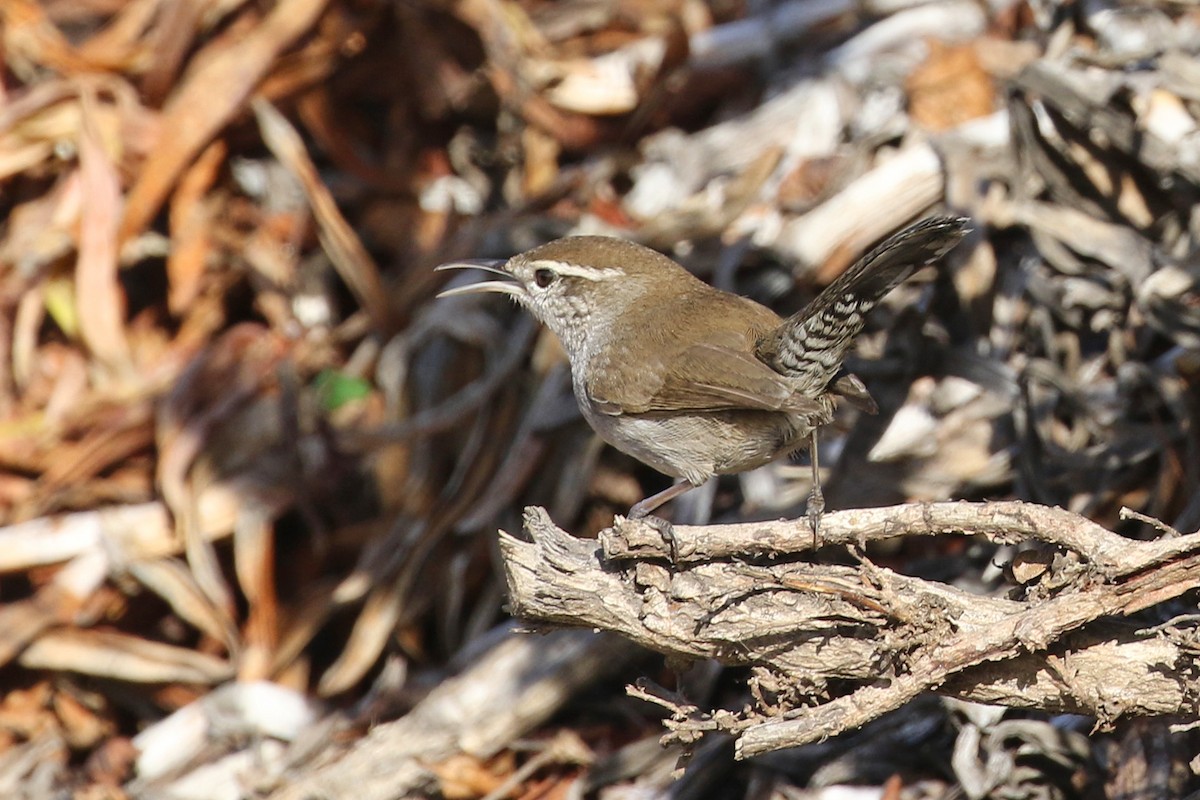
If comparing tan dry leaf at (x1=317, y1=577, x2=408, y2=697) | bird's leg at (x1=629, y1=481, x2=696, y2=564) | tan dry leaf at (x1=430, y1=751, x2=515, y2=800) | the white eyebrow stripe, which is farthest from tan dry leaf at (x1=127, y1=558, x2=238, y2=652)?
bird's leg at (x1=629, y1=481, x2=696, y2=564)

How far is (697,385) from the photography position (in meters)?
A: 3.52

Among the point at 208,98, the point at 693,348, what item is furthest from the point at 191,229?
the point at 693,348

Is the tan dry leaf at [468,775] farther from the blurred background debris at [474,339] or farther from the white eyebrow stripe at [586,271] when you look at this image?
the white eyebrow stripe at [586,271]

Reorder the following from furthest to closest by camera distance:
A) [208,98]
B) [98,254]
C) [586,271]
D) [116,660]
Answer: [208,98]
[98,254]
[116,660]
[586,271]

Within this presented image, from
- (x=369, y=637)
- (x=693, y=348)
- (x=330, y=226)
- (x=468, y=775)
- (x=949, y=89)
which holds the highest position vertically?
(x=693, y=348)

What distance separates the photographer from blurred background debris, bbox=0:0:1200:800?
4211 mm

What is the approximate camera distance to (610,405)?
3.73m

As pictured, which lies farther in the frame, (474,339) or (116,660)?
(474,339)

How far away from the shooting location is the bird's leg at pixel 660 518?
120 inches

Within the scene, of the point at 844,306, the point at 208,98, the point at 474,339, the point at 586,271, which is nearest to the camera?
the point at 844,306

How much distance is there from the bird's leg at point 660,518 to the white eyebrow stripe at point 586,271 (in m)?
0.72

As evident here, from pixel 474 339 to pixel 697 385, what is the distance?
1.72 m

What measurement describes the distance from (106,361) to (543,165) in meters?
1.92

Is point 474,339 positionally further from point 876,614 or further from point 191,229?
point 876,614
